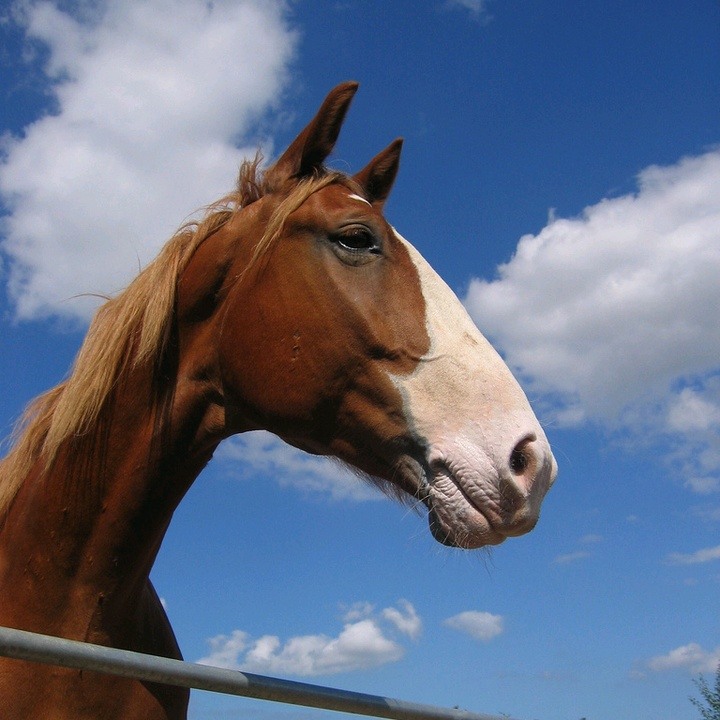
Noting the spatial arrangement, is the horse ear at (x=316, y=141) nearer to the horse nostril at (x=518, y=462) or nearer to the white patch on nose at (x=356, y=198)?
the white patch on nose at (x=356, y=198)

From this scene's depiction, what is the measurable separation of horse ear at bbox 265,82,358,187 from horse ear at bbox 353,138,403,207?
250mm

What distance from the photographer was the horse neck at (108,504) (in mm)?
2719

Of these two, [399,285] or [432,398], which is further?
[399,285]

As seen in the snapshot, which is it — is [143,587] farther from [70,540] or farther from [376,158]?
[376,158]

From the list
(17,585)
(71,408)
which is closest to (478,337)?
(71,408)

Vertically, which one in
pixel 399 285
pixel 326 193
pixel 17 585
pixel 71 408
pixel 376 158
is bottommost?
pixel 17 585

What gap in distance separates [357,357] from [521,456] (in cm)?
69

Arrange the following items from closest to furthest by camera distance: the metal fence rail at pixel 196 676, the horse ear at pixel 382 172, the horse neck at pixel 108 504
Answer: the metal fence rail at pixel 196 676 → the horse neck at pixel 108 504 → the horse ear at pixel 382 172

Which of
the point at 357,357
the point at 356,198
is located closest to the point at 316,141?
the point at 356,198

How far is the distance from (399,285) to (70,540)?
1.51 m

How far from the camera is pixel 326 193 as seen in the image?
3176mm

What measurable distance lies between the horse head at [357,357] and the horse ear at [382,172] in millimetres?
297

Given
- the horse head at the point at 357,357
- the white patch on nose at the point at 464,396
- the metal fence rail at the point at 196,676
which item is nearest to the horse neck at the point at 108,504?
the horse head at the point at 357,357

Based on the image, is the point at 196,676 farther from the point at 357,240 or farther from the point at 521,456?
the point at 357,240
